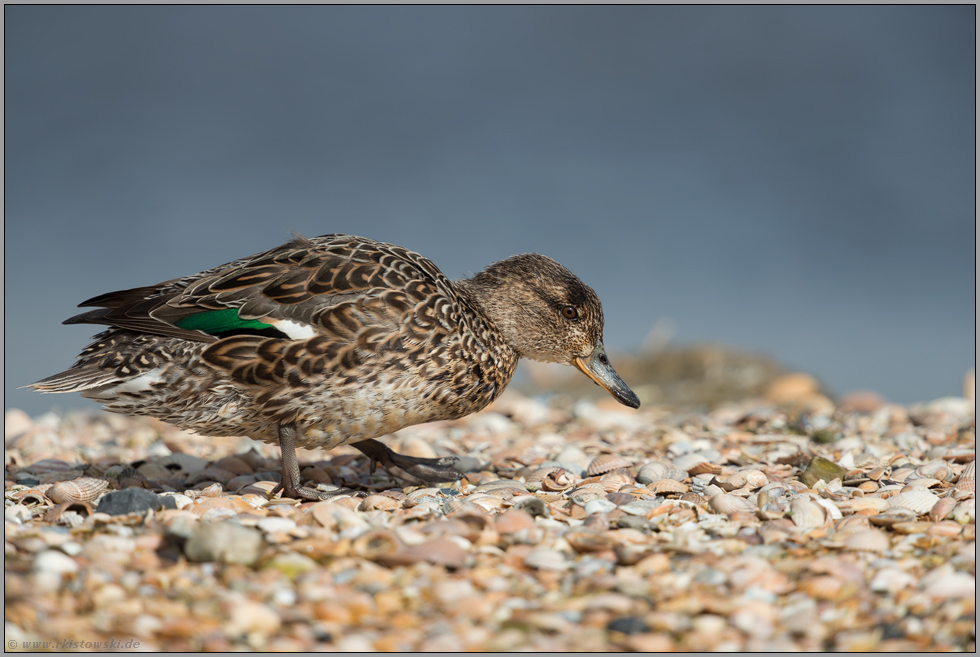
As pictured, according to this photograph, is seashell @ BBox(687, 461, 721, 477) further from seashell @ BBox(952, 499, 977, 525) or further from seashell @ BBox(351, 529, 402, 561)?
seashell @ BBox(351, 529, 402, 561)

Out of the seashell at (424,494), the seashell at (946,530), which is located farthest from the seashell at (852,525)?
the seashell at (424,494)

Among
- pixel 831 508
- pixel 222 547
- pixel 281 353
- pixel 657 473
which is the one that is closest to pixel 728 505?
pixel 831 508

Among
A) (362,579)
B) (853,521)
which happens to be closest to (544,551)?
(362,579)

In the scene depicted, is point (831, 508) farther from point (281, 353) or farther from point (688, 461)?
point (281, 353)

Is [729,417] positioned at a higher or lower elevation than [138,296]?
higher

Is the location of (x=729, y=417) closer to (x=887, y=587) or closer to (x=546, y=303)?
(x=546, y=303)
